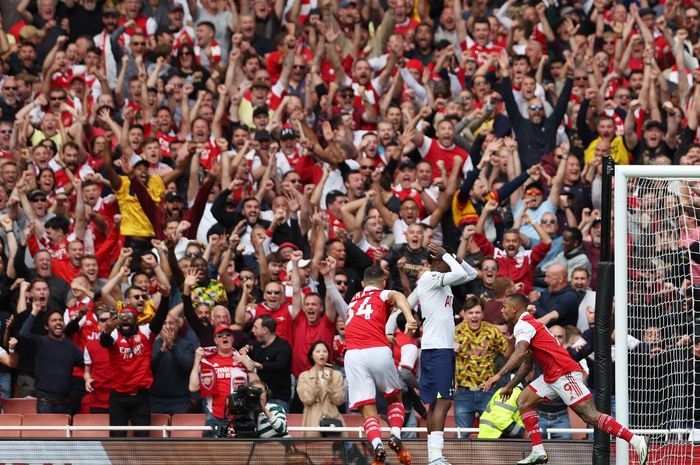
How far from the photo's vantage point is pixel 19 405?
60.5 feet

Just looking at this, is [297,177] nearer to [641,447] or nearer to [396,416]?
[396,416]

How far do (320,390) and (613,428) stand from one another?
3.91m

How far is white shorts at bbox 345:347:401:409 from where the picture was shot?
51.2 ft

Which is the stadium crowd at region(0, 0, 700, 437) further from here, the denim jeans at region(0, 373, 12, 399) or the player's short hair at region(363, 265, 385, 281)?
the player's short hair at region(363, 265, 385, 281)

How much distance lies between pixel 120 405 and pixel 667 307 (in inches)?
237

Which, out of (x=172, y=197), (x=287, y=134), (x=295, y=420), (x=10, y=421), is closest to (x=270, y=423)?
(x=295, y=420)

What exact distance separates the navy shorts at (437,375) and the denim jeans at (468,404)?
1999 millimetres

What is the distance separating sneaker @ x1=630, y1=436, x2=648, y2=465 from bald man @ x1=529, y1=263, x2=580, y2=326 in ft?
12.0

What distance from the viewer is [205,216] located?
21469 mm

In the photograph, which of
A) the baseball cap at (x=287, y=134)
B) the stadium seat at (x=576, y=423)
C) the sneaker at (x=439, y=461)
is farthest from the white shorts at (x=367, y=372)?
the baseball cap at (x=287, y=134)

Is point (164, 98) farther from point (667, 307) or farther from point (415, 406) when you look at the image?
point (667, 307)

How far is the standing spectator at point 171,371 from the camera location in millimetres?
18500

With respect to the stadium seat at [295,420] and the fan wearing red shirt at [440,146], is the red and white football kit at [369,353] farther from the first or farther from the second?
the fan wearing red shirt at [440,146]

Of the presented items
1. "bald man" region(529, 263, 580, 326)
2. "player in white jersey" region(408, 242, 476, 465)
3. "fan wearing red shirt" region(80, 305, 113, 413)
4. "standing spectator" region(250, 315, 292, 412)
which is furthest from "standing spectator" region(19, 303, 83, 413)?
"bald man" region(529, 263, 580, 326)
